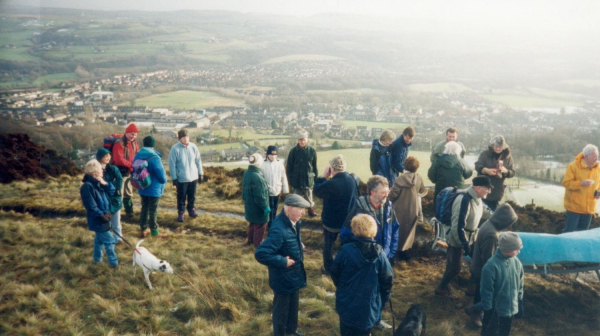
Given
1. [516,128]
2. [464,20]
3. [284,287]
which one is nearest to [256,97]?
[464,20]

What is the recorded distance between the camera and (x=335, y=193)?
5664 millimetres

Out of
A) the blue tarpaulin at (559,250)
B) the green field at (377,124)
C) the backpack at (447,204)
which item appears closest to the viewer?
the blue tarpaulin at (559,250)

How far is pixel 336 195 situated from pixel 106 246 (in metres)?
4.05

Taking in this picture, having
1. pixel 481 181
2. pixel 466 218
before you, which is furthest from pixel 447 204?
pixel 481 181

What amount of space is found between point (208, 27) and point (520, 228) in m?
20.6

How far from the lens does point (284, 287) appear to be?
14.2ft

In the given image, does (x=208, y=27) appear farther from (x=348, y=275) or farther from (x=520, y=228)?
(x=348, y=275)

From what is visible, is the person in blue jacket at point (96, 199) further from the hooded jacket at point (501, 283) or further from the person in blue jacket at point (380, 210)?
the hooded jacket at point (501, 283)

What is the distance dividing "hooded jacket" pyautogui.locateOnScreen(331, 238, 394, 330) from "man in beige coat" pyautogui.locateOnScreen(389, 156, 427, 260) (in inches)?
101

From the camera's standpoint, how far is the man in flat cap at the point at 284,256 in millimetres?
4137

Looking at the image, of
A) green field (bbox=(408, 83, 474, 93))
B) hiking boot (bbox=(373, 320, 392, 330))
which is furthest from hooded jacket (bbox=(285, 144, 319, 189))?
green field (bbox=(408, 83, 474, 93))

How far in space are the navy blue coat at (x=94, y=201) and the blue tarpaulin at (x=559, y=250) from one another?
6.38m

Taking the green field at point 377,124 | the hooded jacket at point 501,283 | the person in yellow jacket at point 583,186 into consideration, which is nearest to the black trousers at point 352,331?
the hooded jacket at point 501,283

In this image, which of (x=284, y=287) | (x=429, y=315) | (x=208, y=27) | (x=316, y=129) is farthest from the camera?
(x=208, y=27)
